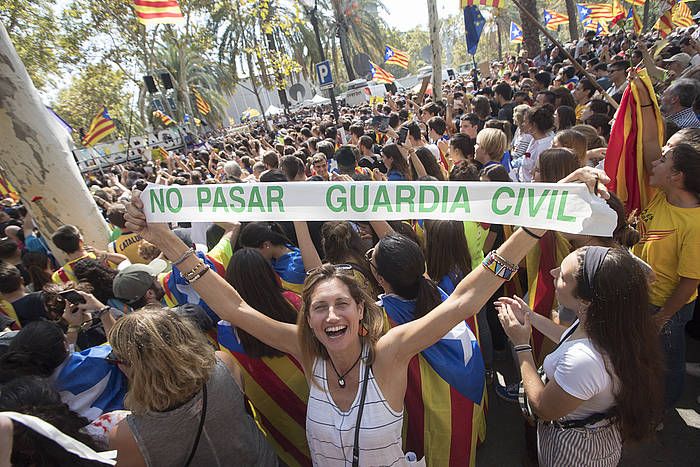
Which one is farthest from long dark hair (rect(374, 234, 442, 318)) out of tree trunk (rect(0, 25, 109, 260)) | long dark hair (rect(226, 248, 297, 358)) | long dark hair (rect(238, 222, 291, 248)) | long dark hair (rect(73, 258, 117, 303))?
tree trunk (rect(0, 25, 109, 260))

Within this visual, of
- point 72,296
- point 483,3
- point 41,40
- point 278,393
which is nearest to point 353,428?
point 278,393

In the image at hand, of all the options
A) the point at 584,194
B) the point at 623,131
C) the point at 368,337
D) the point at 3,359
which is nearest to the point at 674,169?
the point at 623,131

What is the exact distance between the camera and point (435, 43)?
10.2 meters

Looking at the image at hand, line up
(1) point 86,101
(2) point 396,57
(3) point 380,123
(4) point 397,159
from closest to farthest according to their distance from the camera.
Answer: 1. (4) point 397,159
2. (3) point 380,123
3. (2) point 396,57
4. (1) point 86,101

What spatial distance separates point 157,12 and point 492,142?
5.13m

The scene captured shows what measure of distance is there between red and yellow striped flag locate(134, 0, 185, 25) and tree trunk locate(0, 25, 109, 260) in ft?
7.57

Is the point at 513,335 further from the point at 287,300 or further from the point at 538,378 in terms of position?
the point at 287,300

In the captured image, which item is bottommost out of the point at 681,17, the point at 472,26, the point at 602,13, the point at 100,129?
the point at 100,129

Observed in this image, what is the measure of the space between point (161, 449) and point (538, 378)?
1.59 metres

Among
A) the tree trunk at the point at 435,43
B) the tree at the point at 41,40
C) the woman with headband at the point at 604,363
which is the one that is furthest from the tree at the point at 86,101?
the woman with headband at the point at 604,363

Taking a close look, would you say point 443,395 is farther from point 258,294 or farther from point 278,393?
point 258,294

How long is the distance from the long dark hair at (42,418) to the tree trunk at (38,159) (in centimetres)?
331

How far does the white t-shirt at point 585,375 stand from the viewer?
153 cm

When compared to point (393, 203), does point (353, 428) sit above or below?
below
